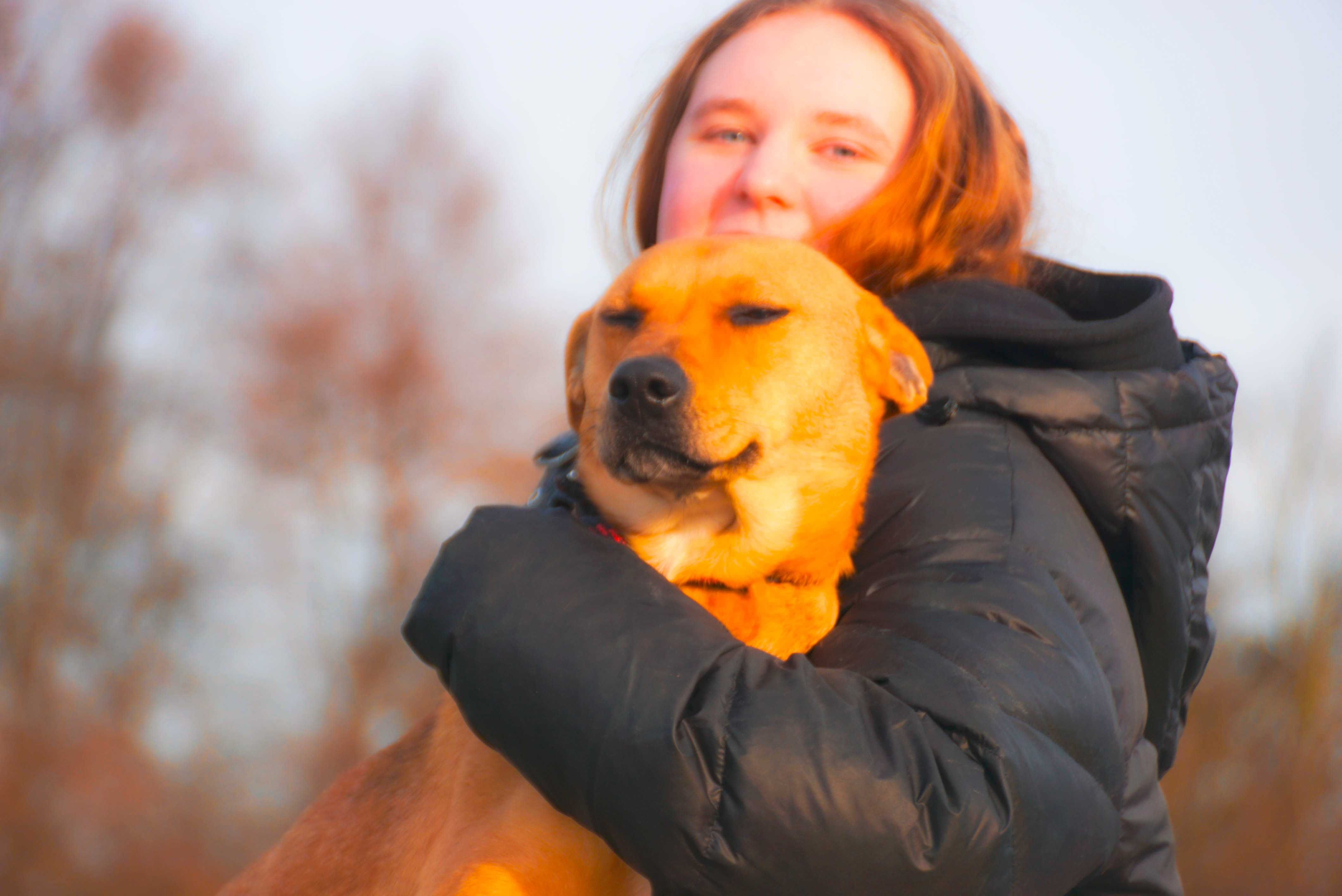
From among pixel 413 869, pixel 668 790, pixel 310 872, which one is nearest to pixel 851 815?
pixel 668 790

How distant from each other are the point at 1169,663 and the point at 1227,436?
492mm

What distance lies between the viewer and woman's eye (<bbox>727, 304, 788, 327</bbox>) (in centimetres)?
220

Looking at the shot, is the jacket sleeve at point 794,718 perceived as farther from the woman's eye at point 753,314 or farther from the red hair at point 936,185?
the red hair at point 936,185

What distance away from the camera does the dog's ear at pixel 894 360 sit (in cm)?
213

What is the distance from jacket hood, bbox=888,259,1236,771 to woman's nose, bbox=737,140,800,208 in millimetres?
443

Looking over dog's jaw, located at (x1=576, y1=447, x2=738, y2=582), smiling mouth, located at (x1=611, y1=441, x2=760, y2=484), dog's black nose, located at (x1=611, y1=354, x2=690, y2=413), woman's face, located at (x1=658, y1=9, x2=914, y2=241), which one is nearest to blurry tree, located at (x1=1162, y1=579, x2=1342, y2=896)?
woman's face, located at (x1=658, y1=9, x2=914, y2=241)

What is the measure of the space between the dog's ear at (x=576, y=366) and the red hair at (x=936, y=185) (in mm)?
582

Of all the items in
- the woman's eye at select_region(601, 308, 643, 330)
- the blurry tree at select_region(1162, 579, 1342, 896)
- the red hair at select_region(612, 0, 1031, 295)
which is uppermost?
the red hair at select_region(612, 0, 1031, 295)

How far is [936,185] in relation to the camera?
8.29 feet

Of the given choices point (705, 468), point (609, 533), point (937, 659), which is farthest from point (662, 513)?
point (937, 659)

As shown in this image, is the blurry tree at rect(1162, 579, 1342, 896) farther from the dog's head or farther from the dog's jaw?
the dog's jaw

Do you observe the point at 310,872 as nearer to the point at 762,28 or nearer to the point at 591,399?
the point at 591,399

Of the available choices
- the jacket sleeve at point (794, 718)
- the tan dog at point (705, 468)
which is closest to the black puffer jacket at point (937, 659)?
the jacket sleeve at point (794, 718)

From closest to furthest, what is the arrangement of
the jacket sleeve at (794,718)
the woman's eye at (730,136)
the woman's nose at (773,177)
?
the jacket sleeve at (794,718)
the woman's nose at (773,177)
the woman's eye at (730,136)
